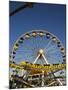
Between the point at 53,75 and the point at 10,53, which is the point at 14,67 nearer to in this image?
the point at 10,53

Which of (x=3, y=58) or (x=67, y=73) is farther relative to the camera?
(x=67, y=73)

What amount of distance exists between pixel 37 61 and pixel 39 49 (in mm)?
99

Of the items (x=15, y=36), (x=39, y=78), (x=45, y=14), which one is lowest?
(x=39, y=78)

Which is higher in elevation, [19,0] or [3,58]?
[19,0]

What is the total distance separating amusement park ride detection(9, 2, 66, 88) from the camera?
1988 millimetres

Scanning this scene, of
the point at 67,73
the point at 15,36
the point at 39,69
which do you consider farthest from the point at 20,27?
the point at 67,73

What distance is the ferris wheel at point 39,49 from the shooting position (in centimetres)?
200

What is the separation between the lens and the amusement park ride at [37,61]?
199 cm

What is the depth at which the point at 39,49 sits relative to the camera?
80.4 inches

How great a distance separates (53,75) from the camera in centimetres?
206

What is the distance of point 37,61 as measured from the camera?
2031mm

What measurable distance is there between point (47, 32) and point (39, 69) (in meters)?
0.31

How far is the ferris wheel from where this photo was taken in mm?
1997

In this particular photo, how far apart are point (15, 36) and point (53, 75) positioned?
17.6 inches
